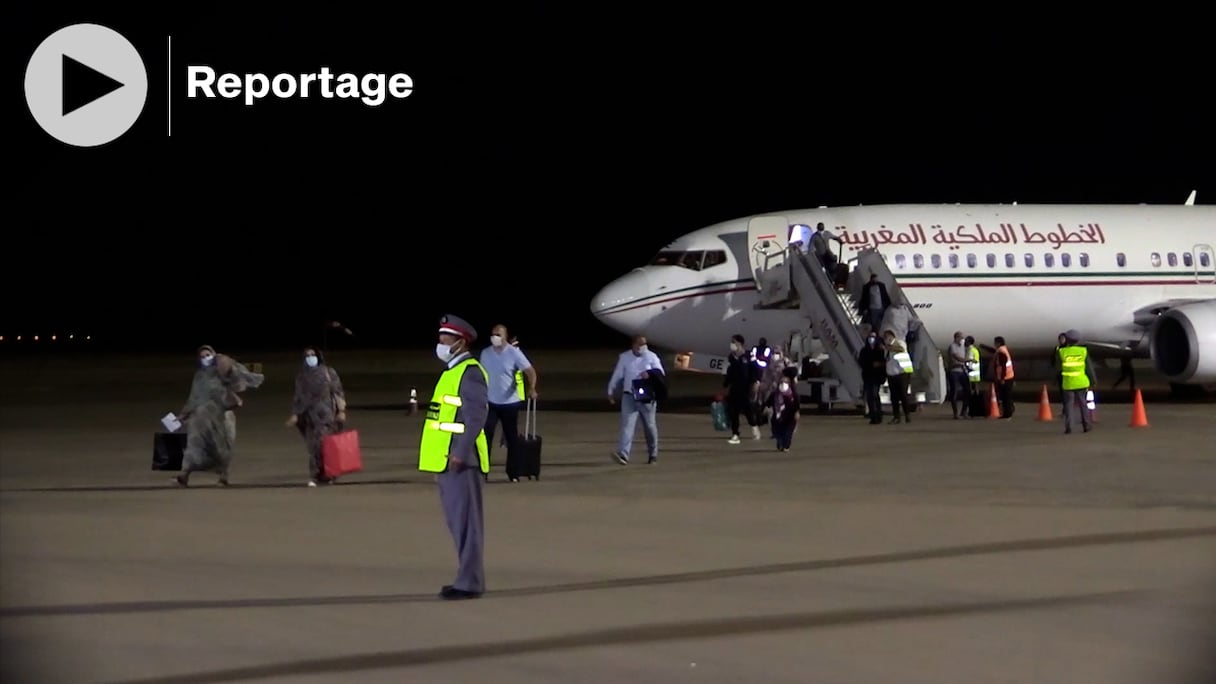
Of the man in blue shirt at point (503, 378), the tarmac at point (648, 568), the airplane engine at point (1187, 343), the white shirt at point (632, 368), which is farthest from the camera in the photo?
the airplane engine at point (1187, 343)

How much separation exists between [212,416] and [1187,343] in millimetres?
17319

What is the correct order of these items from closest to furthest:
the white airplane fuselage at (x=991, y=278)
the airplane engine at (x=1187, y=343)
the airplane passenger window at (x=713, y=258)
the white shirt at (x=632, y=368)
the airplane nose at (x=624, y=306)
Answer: the white shirt at (x=632, y=368)
the airplane engine at (x=1187, y=343)
the airplane nose at (x=624, y=306)
the white airplane fuselage at (x=991, y=278)
the airplane passenger window at (x=713, y=258)

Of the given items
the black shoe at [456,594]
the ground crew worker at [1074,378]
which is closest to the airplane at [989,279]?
the ground crew worker at [1074,378]

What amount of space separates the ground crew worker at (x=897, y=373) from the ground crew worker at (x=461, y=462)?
16.5 meters

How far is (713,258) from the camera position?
99.7ft

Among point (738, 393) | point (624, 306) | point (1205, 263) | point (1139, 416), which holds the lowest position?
point (1139, 416)

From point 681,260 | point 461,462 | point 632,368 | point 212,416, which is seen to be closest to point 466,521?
point 461,462

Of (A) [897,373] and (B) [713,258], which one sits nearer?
(A) [897,373]

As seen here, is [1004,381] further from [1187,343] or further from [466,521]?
[466,521]

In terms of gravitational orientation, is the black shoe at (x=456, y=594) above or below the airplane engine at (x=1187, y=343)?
below

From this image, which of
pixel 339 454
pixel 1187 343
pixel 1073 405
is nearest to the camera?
pixel 339 454

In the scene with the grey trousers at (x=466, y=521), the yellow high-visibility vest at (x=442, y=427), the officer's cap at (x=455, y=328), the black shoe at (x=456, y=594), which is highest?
the officer's cap at (x=455, y=328)

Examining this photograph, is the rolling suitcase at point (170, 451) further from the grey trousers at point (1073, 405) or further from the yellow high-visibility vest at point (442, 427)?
the grey trousers at point (1073, 405)

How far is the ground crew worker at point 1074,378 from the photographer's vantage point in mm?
23219
